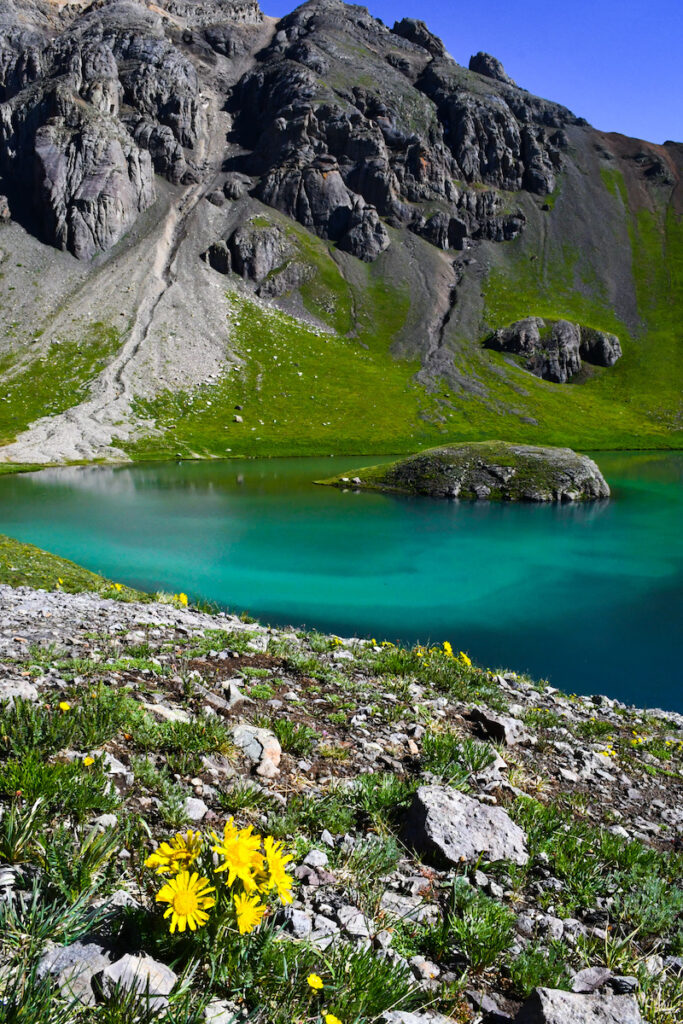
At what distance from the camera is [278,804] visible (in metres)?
5.91

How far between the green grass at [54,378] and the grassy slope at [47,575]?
2749 inches

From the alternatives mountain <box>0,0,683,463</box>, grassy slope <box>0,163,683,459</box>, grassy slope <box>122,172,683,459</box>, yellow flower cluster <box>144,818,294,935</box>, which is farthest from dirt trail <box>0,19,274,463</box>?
yellow flower cluster <box>144,818,294,935</box>

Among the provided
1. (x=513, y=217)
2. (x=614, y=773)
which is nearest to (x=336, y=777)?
(x=614, y=773)

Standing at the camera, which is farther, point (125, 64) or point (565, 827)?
point (125, 64)

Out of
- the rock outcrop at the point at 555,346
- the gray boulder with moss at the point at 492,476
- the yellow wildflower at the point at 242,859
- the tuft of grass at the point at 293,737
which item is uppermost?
the rock outcrop at the point at 555,346

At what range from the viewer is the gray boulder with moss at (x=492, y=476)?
55719 mm

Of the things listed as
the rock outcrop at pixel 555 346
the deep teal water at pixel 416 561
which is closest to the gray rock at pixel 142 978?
the deep teal water at pixel 416 561

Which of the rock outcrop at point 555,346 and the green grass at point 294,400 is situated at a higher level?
the rock outcrop at point 555,346

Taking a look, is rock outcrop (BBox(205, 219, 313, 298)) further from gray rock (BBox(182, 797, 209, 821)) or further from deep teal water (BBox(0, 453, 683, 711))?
gray rock (BBox(182, 797, 209, 821))

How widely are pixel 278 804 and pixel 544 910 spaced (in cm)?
277

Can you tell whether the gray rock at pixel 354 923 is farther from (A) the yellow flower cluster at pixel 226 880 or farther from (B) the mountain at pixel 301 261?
(B) the mountain at pixel 301 261

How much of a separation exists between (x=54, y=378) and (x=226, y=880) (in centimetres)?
12027

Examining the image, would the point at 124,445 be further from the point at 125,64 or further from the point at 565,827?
the point at 125,64

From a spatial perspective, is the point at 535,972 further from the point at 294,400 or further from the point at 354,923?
the point at 294,400
